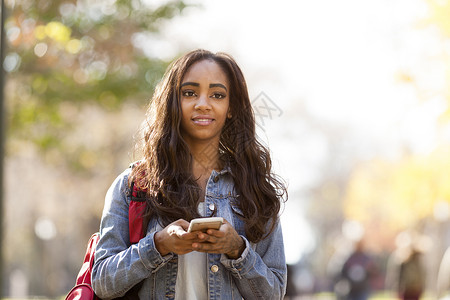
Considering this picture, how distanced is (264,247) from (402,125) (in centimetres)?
2436

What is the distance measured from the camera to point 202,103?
348cm

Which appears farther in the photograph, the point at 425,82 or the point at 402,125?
the point at 402,125

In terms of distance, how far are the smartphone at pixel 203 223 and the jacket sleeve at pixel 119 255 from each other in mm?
286

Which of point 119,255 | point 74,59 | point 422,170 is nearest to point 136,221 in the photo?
point 119,255

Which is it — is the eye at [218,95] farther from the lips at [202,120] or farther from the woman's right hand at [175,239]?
the woman's right hand at [175,239]

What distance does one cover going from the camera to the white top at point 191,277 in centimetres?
334

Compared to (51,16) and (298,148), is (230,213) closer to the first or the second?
(51,16)

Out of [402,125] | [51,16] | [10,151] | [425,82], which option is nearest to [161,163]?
[51,16]

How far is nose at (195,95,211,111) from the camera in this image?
347 centimetres

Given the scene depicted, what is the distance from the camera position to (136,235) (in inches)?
133

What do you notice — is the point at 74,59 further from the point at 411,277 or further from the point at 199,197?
the point at 199,197

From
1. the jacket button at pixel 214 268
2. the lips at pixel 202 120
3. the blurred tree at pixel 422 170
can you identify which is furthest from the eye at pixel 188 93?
the blurred tree at pixel 422 170

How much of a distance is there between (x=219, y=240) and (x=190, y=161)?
0.54 metres

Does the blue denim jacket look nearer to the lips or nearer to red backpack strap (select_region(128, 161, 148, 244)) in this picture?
red backpack strap (select_region(128, 161, 148, 244))
